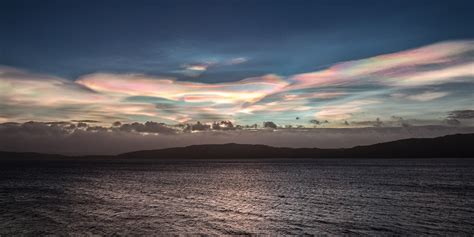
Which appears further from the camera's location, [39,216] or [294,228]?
[39,216]

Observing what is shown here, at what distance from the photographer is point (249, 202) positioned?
68625mm

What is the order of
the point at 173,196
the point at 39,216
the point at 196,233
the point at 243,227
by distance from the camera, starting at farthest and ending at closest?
the point at 173,196
the point at 39,216
the point at 243,227
the point at 196,233

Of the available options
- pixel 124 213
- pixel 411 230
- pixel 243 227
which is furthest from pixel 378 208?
pixel 124 213

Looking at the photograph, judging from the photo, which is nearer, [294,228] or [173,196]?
[294,228]

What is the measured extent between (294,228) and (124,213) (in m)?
25.1

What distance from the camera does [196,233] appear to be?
41562 millimetres

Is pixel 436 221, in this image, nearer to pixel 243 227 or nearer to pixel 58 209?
pixel 243 227

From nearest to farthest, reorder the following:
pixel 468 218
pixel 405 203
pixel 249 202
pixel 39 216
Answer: pixel 468 218 → pixel 39 216 → pixel 405 203 → pixel 249 202

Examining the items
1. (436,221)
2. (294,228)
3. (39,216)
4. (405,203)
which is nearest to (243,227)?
(294,228)

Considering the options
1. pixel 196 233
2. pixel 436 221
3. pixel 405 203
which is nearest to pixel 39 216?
pixel 196 233

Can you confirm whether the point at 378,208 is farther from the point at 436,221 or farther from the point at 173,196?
the point at 173,196

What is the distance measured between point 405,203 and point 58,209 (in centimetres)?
5581

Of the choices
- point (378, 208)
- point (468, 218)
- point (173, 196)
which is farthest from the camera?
point (173, 196)

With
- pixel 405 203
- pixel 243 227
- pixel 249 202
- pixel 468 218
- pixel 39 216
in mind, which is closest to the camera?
pixel 243 227
